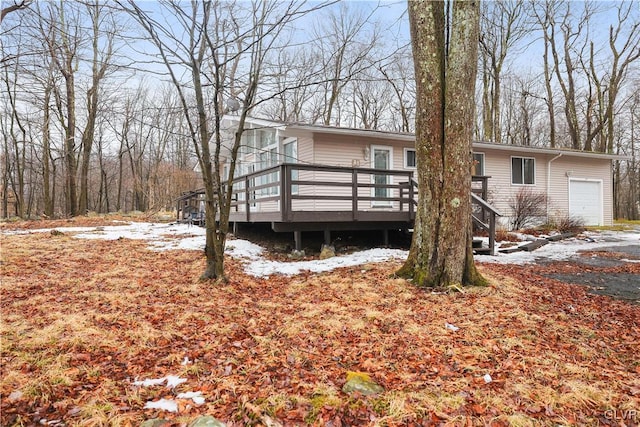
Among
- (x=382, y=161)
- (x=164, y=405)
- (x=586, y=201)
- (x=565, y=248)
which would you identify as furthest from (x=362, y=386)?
(x=586, y=201)

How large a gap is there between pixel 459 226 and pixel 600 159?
1509cm

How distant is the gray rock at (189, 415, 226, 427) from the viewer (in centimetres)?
196

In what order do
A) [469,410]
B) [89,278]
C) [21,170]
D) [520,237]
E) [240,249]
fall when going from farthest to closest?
[21,170] → [520,237] → [240,249] → [89,278] → [469,410]

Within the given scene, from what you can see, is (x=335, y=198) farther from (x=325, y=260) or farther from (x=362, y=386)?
(x=362, y=386)

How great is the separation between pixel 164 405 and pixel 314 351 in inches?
48.2

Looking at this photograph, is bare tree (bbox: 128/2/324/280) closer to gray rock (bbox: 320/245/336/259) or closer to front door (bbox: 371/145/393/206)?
gray rock (bbox: 320/245/336/259)

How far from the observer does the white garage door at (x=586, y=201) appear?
15.0 meters

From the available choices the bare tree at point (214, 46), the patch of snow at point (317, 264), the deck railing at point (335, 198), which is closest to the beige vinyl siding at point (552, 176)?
the deck railing at point (335, 198)

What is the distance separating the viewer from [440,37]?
4910 mm

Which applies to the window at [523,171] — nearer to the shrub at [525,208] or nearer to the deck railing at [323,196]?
the shrub at [525,208]

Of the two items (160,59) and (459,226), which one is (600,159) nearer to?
(459,226)

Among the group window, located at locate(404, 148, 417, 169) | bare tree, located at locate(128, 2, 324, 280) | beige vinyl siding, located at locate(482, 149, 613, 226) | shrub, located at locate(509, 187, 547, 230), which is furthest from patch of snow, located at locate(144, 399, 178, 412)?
shrub, located at locate(509, 187, 547, 230)

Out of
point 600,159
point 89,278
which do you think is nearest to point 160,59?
point 89,278

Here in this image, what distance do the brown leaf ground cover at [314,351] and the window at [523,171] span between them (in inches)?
389
